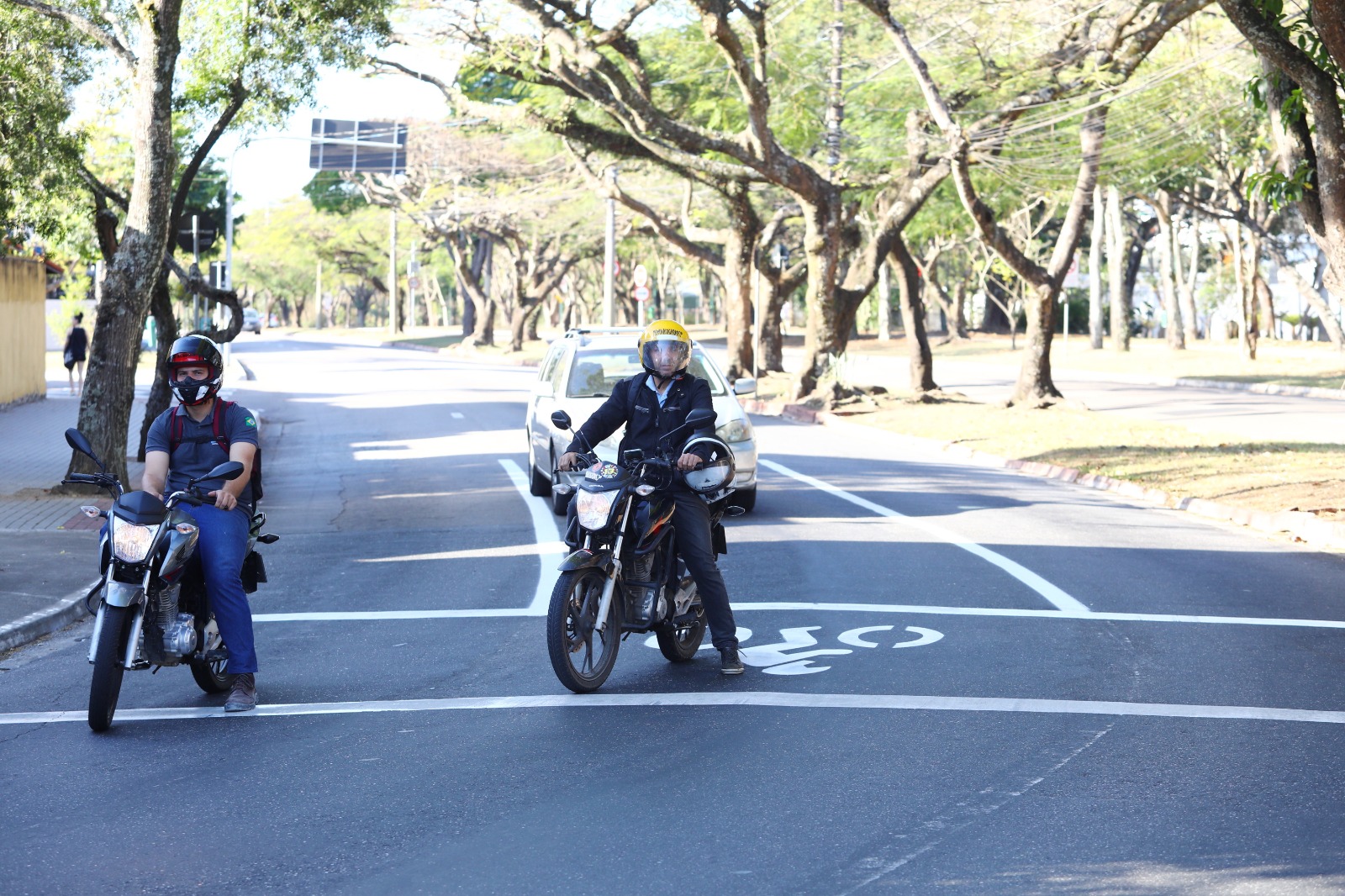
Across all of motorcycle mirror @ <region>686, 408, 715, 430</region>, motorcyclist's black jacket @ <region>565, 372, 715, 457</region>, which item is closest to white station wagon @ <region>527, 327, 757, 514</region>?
motorcyclist's black jacket @ <region>565, 372, 715, 457</region>

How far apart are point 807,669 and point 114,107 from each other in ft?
57.7

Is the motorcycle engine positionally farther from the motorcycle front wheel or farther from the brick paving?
the brick paving

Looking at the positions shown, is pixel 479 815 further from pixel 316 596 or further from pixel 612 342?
pixel 612 342

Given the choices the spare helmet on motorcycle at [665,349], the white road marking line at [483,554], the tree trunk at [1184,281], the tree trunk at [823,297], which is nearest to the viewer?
the spare helmet on motorcycle at [665,349]

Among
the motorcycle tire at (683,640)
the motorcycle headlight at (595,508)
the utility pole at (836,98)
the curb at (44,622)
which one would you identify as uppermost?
the utility pole at (836,98)

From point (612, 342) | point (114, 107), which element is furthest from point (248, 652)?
point (114, 107)

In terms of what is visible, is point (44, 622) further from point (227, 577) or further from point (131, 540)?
point (131, 540)

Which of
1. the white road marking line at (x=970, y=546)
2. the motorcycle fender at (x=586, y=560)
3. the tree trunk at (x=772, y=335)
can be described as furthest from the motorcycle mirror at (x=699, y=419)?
the tree trunk at (x=772, y=335)

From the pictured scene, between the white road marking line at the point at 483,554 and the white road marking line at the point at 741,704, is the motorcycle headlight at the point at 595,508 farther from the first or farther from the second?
the white road marking line at the point at 483,554

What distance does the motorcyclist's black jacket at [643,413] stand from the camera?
8.07 meters

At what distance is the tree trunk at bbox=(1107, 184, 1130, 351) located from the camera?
48344 millimetres

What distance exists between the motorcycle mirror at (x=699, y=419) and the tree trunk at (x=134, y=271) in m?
9.86

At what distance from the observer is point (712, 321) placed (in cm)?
10294

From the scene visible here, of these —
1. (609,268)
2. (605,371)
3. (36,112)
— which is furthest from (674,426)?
(609,268)
